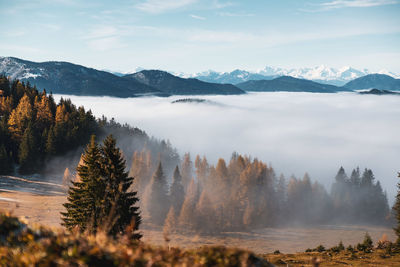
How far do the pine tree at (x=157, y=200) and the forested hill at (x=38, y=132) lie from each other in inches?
1579

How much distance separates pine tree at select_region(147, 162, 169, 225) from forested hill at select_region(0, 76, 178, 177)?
132 ft

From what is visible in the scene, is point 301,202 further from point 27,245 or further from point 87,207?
point 27,245

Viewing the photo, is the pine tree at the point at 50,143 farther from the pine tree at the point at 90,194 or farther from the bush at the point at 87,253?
the bush at the point at 87,253

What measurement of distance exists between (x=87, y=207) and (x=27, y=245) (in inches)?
941

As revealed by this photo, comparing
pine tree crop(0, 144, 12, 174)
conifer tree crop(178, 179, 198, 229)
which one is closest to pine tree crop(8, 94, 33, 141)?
pine tree crop(0, 144, 12, 174)

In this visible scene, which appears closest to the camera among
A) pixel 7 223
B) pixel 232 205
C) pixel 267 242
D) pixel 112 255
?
pixel 112 255

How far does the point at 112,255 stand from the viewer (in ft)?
21.9

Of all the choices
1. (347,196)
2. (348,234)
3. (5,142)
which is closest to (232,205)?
(348,234)

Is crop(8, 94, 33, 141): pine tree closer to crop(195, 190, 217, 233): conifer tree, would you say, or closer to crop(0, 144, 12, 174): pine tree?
crop(0, 144, 12, 174): pine tree

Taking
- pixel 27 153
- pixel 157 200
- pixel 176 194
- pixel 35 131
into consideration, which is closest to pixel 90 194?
pixel 157 200

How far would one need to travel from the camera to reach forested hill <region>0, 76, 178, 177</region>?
10400 cm

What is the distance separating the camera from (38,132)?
11312cm

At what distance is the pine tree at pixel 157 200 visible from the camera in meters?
91.0

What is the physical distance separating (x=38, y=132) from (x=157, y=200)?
58.4 metres
